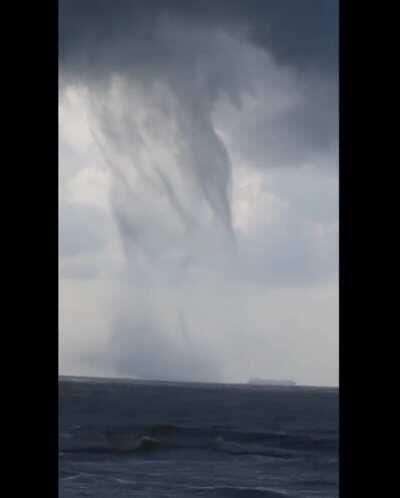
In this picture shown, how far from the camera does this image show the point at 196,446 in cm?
2767

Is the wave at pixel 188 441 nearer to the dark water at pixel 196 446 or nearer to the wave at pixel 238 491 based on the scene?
the dark water at pixel 196 446

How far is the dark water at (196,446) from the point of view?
18281mm

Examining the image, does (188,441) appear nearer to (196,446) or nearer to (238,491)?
(196,446)

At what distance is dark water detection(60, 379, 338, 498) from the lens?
1828 centimetres

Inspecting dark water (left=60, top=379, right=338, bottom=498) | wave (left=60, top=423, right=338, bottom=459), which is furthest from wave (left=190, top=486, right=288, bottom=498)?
wave (left=60, top=423, right=338, bottom=459)

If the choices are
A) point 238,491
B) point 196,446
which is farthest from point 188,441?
point 238,491

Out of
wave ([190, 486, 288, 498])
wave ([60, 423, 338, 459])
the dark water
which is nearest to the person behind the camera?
wave ([190, 486, 288, 498])

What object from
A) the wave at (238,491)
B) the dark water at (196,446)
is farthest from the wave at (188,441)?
the wave at (238,491)

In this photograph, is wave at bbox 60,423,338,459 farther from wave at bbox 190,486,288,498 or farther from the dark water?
wave at bbox 190,486,288,498
